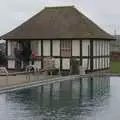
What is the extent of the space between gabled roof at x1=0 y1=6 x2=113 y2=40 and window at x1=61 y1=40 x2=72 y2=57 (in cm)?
65

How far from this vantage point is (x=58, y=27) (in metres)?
36.0

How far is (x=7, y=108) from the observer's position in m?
16.8

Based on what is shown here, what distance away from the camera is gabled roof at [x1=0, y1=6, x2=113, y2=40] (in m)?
35.3

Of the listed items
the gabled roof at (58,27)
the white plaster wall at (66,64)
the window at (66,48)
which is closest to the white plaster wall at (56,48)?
the window at (66,48)

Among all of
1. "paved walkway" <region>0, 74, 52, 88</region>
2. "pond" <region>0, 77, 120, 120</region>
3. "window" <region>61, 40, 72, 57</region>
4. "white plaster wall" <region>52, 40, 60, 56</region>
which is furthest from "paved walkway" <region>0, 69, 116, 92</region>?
"white plaster wall" <region>52, 40, 60, 56</region>

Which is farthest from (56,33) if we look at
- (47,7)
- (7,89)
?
(7,89)

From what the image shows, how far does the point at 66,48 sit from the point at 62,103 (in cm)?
1724

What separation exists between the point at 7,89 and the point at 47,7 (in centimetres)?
1670

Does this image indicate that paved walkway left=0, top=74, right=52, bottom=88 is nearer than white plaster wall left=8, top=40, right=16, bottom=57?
Yes

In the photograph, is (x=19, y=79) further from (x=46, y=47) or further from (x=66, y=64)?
(x=46, y=47)

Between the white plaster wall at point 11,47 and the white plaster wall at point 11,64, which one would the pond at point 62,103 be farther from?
the white plaster wall at point 11,47

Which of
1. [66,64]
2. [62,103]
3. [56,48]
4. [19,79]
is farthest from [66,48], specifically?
[62,103]

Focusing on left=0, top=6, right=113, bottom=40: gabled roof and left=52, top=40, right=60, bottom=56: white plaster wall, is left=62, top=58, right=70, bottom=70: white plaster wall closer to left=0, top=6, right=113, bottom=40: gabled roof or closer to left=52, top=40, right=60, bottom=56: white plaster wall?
left=52, top=40, right=60, bottom=56: white plaster wall

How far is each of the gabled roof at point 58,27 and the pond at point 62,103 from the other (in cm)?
1042
